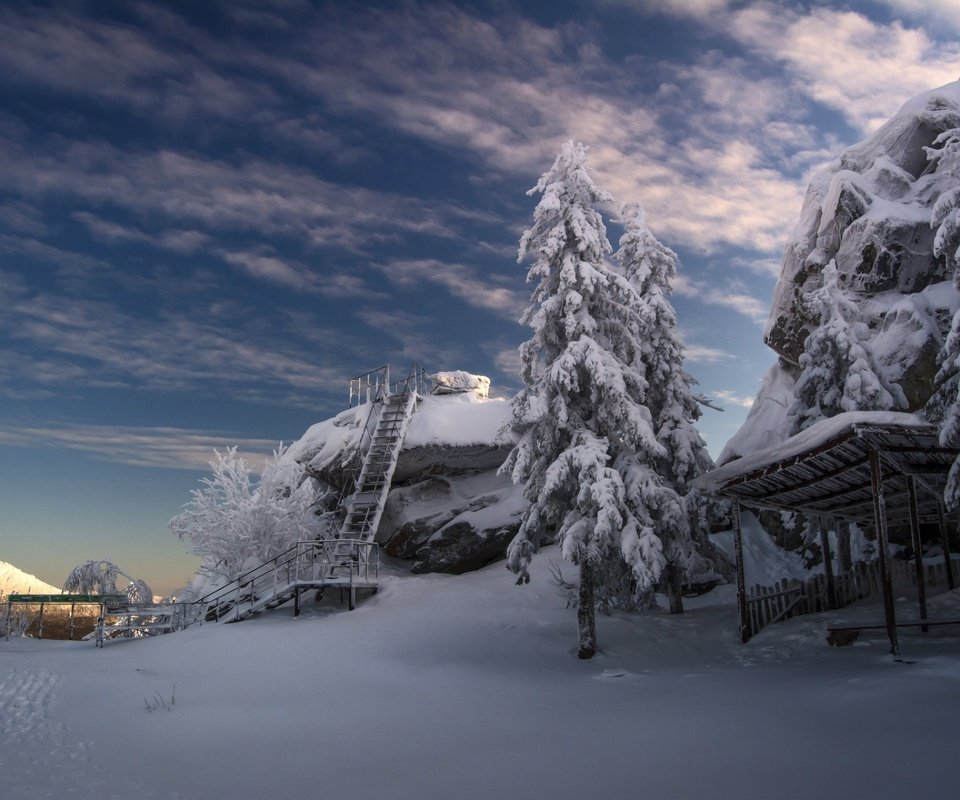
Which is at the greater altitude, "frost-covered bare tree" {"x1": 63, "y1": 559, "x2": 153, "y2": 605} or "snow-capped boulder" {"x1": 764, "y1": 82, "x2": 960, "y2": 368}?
"snow-capped boulder" {"x1": 764, "y1": 82, "x2": 960, "y2": 368}

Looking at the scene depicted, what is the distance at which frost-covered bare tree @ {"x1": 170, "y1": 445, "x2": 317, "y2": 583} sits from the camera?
27422mm

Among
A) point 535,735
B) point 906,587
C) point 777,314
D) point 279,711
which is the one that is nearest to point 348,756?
point 535,735

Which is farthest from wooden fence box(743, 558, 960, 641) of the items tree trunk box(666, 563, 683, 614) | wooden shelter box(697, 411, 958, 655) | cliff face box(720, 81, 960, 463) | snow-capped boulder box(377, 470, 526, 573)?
snow-capped boulder box(377, 470, 526, 573)

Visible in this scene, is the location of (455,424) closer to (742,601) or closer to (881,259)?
(742,601)

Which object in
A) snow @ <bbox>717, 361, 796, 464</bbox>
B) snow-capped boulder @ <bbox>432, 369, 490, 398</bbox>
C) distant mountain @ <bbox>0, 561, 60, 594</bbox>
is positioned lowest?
distant mountain @ <bbox>0, 561, 60, 594</bbox>

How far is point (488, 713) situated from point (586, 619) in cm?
564

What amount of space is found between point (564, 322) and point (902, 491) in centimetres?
1005

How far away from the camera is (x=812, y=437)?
13406mm

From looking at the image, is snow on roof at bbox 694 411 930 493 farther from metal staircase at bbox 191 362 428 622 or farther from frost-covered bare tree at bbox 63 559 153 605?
frost-covered bare tree at bbox 63 559 153 605

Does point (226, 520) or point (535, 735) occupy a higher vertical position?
point (226, 520)

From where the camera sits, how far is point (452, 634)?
1786cm

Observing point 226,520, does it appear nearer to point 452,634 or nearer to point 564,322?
point 452,634

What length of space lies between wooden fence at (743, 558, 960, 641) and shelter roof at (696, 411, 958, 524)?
1847 mm

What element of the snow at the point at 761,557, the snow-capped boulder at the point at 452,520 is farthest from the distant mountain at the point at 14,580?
the snow at the point at 761,557
